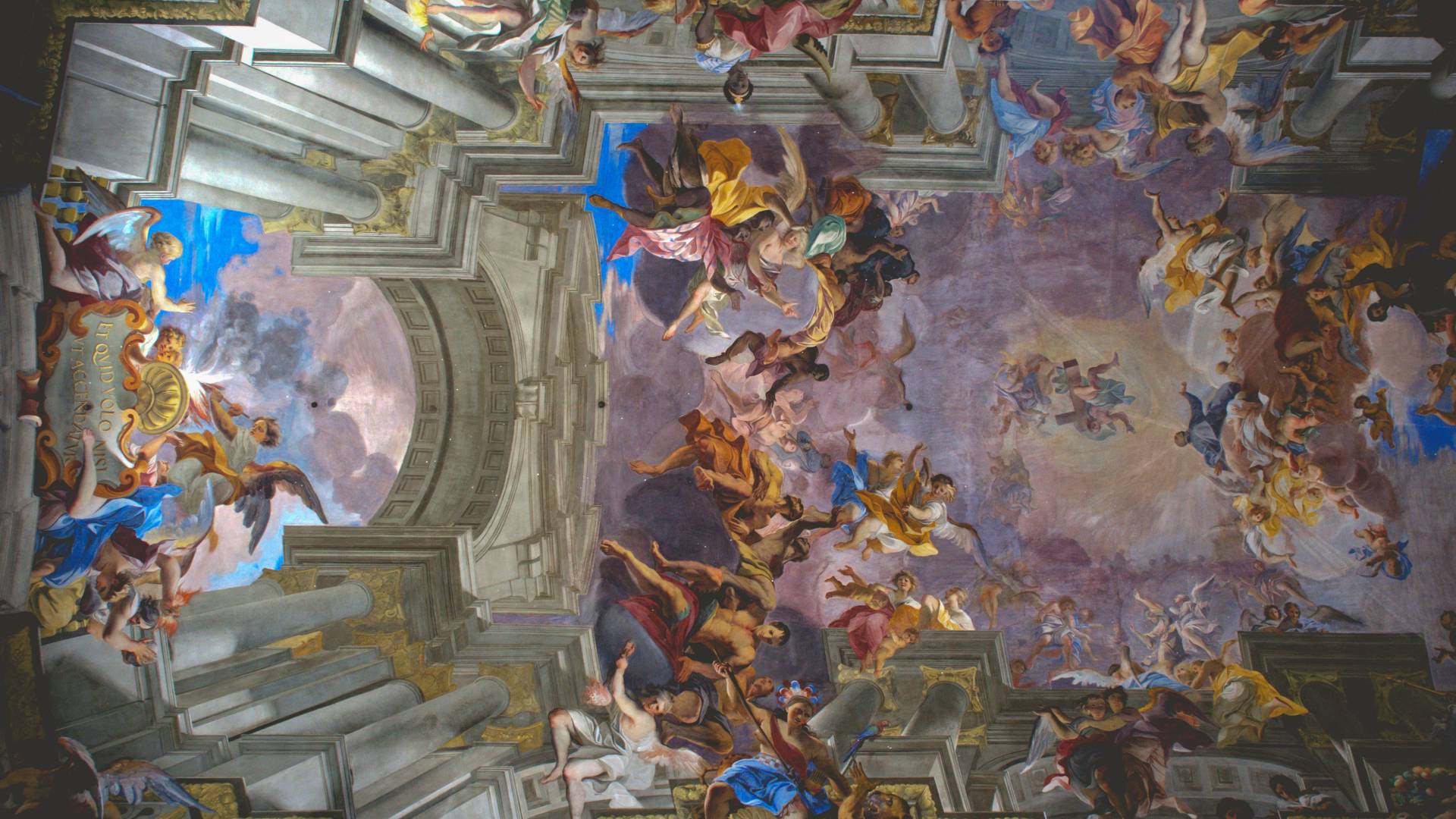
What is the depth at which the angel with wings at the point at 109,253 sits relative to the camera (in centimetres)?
822

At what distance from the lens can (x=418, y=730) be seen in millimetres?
9992

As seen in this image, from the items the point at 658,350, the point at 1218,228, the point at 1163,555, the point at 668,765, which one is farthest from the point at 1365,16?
the point at 668,765

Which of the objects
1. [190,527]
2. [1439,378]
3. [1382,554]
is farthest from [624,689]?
[1439,378]

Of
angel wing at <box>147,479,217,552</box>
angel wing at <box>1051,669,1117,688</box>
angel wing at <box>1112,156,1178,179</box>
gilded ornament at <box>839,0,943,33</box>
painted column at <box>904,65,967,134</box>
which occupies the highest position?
gilded ornament at <box>839,0,943,33</box>

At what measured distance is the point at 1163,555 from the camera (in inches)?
444

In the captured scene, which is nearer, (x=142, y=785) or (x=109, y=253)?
(x=142, y=785)

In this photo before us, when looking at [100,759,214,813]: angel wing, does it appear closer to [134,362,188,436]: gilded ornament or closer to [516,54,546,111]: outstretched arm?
[134,362,188,436]: gilded ornament

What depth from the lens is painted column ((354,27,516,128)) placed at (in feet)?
28.4

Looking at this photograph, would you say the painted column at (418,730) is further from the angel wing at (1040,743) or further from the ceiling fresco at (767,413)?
the angel wing at (1040,743)

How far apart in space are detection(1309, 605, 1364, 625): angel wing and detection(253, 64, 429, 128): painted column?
35.5 ft

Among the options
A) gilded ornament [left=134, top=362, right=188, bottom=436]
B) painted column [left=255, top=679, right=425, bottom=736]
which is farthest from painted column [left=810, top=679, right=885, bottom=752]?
gilded ornament [left=134, top=362, right=188, bottom=436]

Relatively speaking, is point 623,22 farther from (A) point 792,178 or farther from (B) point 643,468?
(B) point 643,468

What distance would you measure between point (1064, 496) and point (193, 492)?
31.7 ft

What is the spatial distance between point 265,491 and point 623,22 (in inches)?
259
